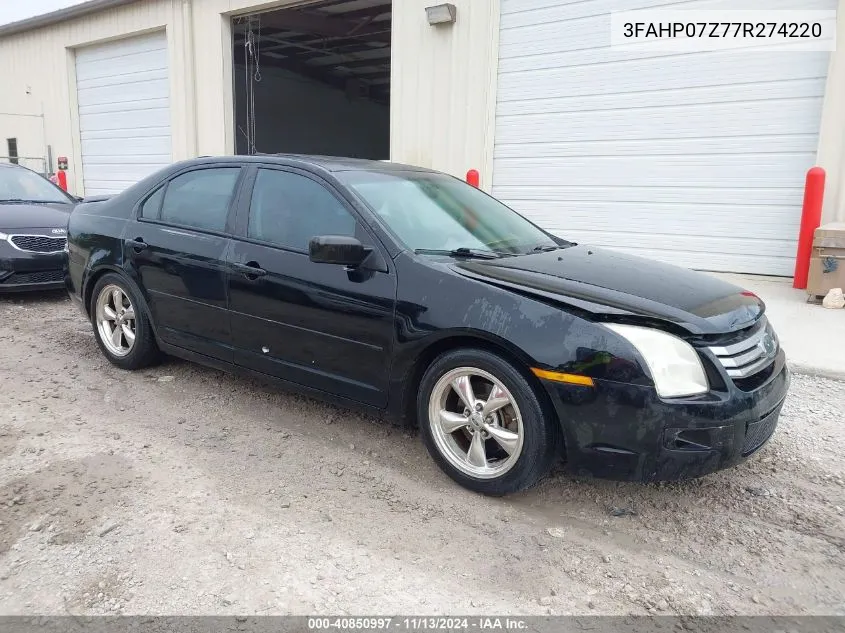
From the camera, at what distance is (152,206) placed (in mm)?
4566

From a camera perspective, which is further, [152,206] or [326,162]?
[152,206]

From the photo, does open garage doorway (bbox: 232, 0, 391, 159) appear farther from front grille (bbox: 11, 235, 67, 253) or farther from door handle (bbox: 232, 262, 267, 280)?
door handle (bbox: 232, 262, 267, 280)

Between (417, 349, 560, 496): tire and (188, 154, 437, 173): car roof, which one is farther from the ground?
(188, 154, 437, 173): car roof

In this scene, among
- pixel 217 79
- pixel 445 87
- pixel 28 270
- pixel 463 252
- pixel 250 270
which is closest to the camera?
pixel 463 252

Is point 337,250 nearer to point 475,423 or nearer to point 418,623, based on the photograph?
point 475,423

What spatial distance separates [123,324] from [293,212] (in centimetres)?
182

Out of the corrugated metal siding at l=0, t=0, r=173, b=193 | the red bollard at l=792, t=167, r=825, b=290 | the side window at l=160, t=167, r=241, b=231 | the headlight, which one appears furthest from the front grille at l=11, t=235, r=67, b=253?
the corrugated metal siding at l=0, t=0, r=173, b=193

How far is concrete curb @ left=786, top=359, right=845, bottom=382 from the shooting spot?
464 centimetres

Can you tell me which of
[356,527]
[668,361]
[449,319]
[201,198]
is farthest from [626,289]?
[201,198]

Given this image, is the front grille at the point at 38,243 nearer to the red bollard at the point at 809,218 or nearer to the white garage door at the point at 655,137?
the white garage door at the point at 655,137

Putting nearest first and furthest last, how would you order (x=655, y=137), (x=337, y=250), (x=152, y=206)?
(x=337, y=250) < (x=152, y=206) < (x=655, y=137)

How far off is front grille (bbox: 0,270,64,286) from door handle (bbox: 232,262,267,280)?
4166 millimetres

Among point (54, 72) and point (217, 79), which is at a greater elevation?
point (54, 72)

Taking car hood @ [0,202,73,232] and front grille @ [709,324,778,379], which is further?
car hood @ [0,202,73,232]
